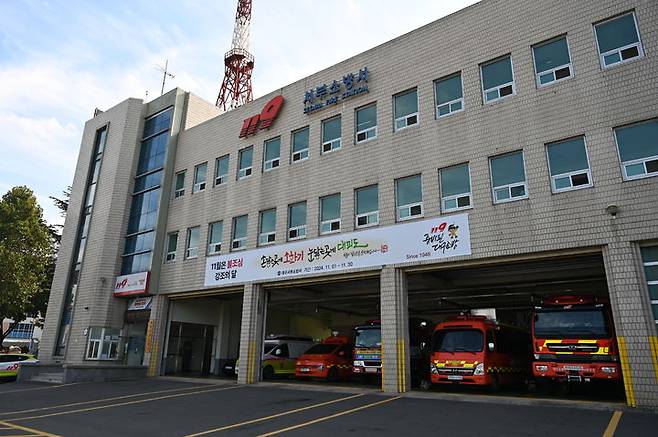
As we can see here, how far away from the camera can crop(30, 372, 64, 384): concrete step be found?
64.1 ft

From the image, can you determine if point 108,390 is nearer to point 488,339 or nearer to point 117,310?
point 117,310

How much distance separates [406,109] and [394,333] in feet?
25.9

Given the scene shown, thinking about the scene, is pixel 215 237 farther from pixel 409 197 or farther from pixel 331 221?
pixel 409 197

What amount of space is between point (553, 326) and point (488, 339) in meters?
2.13

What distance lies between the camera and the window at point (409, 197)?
15375 mm

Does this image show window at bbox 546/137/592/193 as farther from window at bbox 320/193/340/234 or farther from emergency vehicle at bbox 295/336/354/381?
emergency vehicle at bbox 295/336/354/381

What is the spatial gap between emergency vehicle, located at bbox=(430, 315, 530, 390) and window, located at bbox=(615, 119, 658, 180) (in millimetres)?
6118

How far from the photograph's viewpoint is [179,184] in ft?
79.8

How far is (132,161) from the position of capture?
25969 millimetres

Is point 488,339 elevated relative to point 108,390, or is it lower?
elevated

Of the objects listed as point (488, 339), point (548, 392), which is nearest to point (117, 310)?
point (488, 339)

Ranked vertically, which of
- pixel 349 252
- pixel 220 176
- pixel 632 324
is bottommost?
pixel 632 324

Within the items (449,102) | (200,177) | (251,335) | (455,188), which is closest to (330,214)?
(455,188)

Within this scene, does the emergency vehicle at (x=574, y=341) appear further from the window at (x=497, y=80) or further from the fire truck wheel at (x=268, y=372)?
the fire truck wheel at (x=268, y=372)
